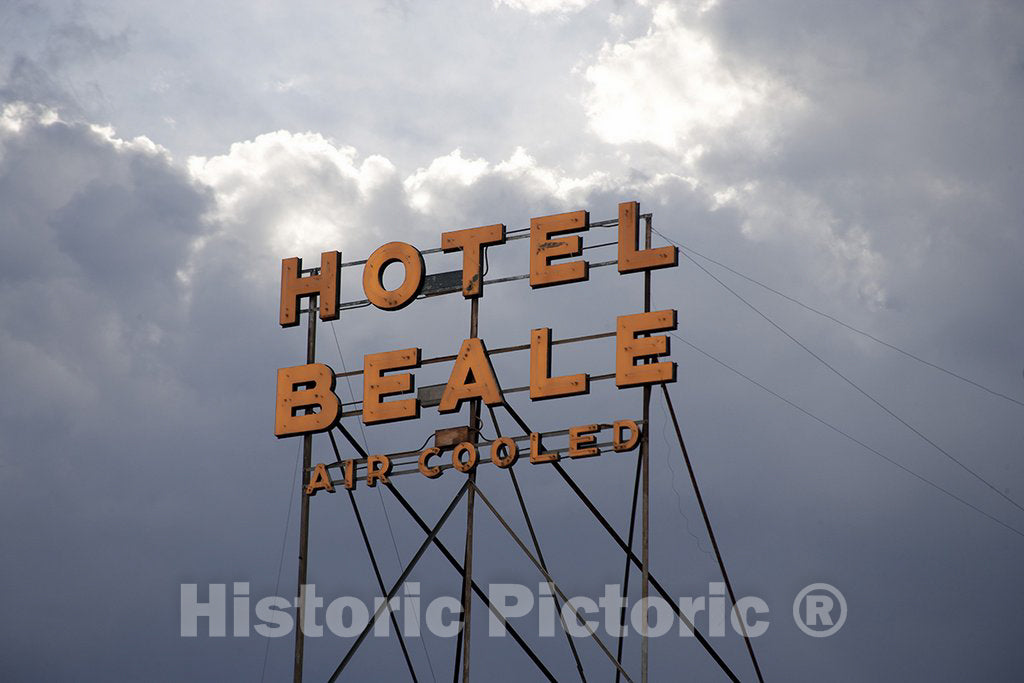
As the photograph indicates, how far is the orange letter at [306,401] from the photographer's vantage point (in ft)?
131

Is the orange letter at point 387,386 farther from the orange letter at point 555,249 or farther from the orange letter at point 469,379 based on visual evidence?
the orange letter at point 555,249

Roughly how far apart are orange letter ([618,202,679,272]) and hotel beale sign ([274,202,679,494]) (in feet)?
0.06

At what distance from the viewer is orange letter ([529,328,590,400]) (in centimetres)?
3772

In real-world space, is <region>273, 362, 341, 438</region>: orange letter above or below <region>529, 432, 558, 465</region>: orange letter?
above

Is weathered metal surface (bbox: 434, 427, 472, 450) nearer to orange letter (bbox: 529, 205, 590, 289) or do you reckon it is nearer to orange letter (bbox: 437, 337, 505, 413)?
orange letter (bbox: 437, 337, 505, 413)

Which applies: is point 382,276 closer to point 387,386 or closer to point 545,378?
point 387,386

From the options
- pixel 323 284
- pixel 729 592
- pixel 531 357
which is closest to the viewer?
pixel 729 592

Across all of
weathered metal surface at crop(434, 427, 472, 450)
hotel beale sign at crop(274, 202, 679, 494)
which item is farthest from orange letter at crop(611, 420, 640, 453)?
weathered metal surface at crop(434, 427, 472, 450)

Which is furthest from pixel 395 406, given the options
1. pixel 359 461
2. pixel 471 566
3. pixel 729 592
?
pixel 729 592

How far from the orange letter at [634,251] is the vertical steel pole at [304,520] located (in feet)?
22.5

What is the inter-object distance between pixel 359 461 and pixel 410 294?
3.48 m

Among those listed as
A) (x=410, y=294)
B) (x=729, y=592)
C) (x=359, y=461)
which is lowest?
(x=729, y=592)

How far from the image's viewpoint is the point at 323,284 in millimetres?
41219

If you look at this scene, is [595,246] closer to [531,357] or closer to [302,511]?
[531,357]
